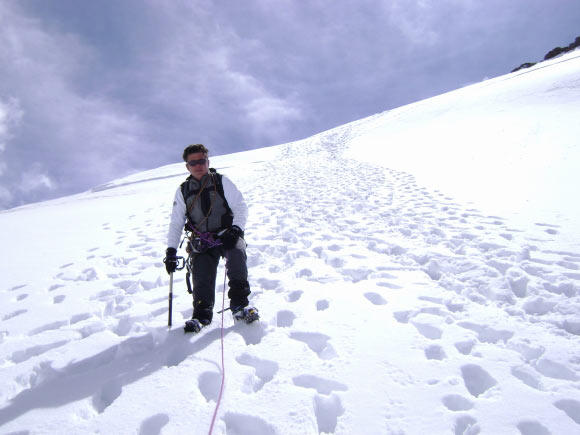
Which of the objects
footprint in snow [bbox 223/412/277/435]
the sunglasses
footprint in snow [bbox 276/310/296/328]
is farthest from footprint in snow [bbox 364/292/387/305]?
the sunglasses

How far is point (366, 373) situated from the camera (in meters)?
2.69

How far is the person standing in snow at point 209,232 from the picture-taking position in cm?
362

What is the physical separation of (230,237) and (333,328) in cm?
159

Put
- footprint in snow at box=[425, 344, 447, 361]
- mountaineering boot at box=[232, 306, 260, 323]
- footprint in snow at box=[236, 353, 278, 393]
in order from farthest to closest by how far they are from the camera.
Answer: mountaineering boot at box=[232, 306, 260, 323] → footprint in snow at box=[425, 344, 447, 361] → footprint in snow at box=[236, 353, 278, 393]

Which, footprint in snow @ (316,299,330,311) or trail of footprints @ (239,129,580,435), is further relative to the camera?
footprint in snow @ (316,299,330,311)

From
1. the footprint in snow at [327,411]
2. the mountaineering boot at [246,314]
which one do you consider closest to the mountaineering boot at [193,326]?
the mountaineering boot at [246,314]

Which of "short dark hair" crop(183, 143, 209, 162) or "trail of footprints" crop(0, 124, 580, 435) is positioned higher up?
"short dark hair" crop(183, 143, 209, 162)

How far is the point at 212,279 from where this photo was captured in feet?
12.1

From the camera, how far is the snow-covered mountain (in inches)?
93.3

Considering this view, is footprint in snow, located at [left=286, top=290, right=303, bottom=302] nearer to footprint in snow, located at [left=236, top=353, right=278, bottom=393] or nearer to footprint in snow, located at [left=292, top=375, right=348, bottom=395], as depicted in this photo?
footprint in snow, located at [left=236, top=353, right=278, bottom=393]

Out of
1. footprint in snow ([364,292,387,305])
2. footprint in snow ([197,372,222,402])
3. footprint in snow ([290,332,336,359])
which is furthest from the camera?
footprint in snow ([364,292,387,305])

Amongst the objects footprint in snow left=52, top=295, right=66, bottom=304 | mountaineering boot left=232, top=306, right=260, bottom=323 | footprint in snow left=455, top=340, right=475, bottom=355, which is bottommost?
footprint in snow left=455, top=340, right=475, bottom=355

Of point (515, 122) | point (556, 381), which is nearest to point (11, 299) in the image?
point (556, 381)

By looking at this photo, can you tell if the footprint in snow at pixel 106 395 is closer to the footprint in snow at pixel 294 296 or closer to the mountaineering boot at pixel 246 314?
the mountaineering boot at pixel 246 314
